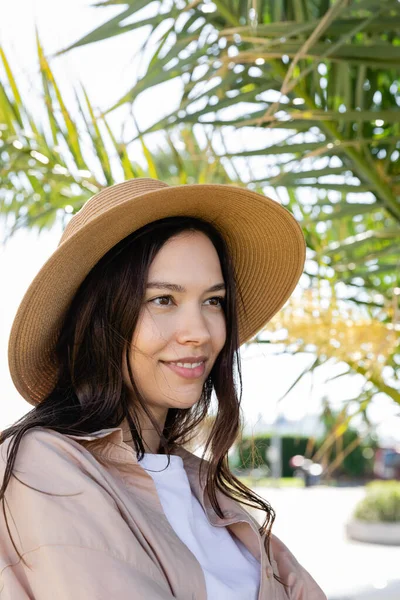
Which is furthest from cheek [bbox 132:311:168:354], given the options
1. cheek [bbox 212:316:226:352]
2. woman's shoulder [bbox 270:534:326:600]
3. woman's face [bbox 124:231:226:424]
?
woman's shoulder [bbox 270:534:326:600]

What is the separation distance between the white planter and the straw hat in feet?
28.0

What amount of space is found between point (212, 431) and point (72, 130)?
2.46 feet

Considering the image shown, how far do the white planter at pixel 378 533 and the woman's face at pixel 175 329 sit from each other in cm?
879

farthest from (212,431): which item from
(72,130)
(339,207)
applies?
(72,130)

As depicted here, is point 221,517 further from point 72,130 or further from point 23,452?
point 72,130

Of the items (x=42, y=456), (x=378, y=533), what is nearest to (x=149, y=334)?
(x=42, y=456)

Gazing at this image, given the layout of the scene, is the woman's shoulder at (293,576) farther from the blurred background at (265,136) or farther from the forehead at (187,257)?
the forehead at (187,257)

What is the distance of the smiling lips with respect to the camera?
1.26 m

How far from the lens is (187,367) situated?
1.27 metres

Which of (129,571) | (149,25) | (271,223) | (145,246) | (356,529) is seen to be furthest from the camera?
(356,529)

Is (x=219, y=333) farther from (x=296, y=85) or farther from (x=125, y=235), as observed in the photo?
(x=296, y=85)

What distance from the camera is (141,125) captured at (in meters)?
1.84

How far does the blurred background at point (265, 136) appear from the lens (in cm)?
151

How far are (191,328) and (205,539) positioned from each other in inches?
11.9
